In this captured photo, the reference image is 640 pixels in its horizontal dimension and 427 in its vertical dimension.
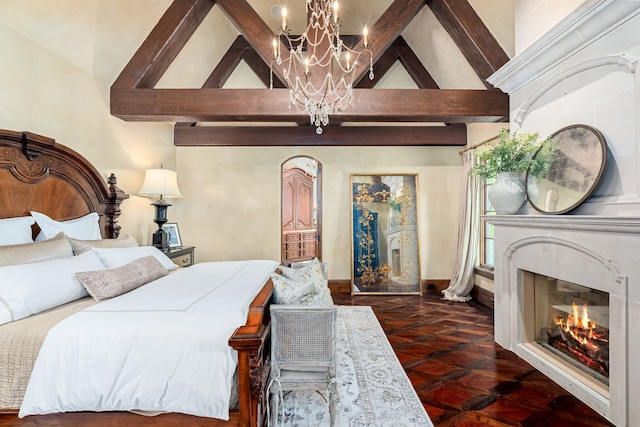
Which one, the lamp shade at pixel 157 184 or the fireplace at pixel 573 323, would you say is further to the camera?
the lamp shade at pixel 157 184

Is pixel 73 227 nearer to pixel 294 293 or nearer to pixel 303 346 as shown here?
pixel 294 293

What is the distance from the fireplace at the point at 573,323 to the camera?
6.78 feet

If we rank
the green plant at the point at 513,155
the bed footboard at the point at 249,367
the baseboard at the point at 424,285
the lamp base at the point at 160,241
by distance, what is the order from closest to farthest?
the bed footboard at the point at 249,367
the green plant at the point at 513,155
the lamp base at the point at 160,241
the baseboard at the point at 424,285

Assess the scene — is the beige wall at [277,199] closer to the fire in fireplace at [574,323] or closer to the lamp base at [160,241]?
the lamp base at [160,241]

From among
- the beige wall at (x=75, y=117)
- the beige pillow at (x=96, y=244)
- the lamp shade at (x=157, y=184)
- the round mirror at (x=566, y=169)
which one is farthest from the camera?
the lamp shade at (x=157, y=184)

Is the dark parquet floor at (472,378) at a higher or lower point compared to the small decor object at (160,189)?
lower

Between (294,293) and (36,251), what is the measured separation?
1772 millimetres

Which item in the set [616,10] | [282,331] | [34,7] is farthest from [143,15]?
[616,10]

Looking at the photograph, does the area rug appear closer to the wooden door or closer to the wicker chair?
the wicker chair

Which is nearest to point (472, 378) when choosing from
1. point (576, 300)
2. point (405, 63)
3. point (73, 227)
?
point (576, 300)

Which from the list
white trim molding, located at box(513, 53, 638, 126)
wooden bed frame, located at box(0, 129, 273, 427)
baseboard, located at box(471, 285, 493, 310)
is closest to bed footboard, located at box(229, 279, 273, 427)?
wooden bed frame, located at box(0, 129, 273, 427)

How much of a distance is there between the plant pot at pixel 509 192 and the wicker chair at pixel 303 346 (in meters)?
1.94

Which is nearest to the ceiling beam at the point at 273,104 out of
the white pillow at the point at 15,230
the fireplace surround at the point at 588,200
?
the fireplace surround at the point at 588,200

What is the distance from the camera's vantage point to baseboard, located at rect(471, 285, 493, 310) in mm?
3963
